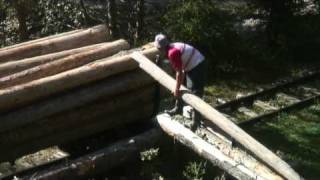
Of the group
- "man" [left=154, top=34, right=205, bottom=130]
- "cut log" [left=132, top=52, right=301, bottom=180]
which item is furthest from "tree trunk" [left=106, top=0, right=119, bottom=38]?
"man" [left=154, top=34, right=205, bottom=130]

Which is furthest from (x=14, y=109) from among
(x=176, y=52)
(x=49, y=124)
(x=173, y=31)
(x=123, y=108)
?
(x=173, y=31)

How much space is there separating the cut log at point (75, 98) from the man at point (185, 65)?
2.63 feet

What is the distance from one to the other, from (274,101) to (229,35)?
2904 mm

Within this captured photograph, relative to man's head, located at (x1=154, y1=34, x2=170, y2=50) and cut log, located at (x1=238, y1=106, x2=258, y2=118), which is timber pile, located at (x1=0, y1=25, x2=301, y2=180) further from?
cut log, located at (x1=238, y1=106, x2=258, y2=118)

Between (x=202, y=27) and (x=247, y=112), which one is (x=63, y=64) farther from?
(x=202, y=27)

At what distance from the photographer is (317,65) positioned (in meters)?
16.2

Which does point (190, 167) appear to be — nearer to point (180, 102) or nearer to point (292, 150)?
point (180, 102)

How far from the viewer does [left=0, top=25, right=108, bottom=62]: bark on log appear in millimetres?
10844

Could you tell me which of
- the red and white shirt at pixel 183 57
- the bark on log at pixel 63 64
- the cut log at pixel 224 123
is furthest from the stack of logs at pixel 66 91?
the red and white shirt at pixel 183 57

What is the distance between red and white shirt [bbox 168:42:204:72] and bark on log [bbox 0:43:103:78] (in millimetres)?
1841

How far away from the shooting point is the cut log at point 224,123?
8.08m

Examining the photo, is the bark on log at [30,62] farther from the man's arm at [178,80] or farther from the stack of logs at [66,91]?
the man's arm at [178,80]

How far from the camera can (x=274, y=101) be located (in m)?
13.5

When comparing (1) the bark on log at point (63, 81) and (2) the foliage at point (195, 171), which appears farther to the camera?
(2) the foliage at point (195, 171)
